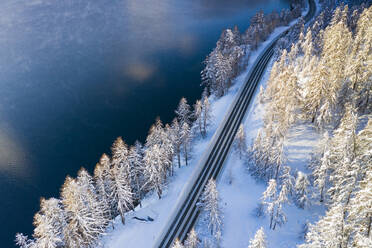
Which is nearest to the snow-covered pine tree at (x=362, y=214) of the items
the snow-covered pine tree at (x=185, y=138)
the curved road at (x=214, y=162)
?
the curved road at (x=214, y=162)

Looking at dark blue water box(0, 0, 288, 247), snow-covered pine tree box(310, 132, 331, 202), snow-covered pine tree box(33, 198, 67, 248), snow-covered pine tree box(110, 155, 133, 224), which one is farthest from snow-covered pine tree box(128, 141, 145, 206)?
snow-covered pine tree box(310, 132, 331, 202)

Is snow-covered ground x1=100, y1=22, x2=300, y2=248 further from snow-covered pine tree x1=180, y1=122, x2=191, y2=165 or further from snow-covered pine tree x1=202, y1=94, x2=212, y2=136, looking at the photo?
snow-covered pine tree x1=202, y1=94, x2=212, y2=136

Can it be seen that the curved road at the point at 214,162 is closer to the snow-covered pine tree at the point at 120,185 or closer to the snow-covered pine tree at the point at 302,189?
the snow-covered pine tree at the point at 120,185

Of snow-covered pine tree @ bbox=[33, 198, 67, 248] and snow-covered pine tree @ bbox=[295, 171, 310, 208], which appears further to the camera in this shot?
snow-covered pine tree @ bbox=[295, 171, 310, 208]

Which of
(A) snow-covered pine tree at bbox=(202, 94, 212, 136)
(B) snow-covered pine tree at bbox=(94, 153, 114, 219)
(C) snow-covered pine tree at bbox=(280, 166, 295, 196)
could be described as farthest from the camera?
(A) snow-covered pine tree at bbox=(202, 94, 212, 136)

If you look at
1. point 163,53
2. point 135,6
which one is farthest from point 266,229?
point 135,6

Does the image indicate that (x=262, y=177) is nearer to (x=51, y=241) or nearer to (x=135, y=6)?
(x=51, y=241)

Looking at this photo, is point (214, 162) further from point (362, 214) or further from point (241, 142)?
point (362, 214)
